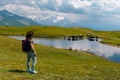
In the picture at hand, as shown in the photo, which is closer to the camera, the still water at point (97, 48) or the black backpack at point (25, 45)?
the black backpack at point (25, 45)

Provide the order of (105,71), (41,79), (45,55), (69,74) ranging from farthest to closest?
(45,55) → (105,71) → (69,74) → (41,79)

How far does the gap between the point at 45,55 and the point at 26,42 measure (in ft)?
120

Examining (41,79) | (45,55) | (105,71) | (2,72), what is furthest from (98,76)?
(45,55)

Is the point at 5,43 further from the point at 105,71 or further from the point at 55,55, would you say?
the point at 105,71

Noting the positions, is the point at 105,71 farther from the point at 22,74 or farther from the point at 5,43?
the point at 5,43

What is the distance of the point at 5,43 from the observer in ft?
224

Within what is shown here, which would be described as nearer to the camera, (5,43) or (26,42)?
(26,42)

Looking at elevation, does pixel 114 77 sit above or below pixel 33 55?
below

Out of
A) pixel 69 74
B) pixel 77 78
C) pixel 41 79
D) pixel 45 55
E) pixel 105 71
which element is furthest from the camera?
pixel 45 55

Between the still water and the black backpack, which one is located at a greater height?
Answer: the black backpack

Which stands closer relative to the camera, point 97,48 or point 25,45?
point 25,45

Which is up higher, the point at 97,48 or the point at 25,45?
the point at 25,45

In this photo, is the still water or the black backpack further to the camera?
the still water

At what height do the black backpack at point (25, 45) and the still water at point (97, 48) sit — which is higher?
the black backpack at point (25, 45)
